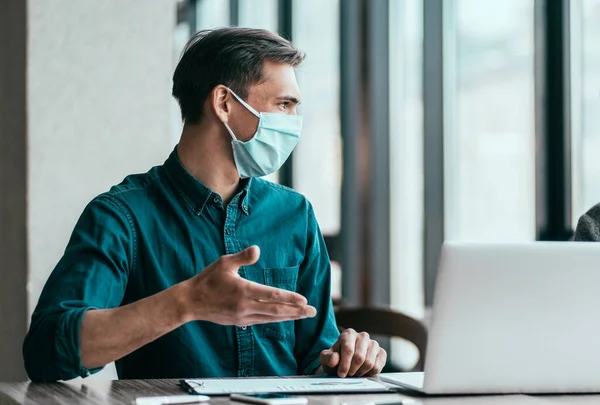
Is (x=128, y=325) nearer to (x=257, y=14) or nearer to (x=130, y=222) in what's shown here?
(x=130, y=222)

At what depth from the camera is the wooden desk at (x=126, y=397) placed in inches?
49.5

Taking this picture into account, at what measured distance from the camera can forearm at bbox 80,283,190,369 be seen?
1.30 meters

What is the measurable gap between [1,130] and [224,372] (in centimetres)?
164

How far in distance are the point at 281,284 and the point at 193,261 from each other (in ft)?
0.66

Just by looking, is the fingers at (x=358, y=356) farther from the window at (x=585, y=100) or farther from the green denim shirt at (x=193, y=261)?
the window at (x=585, y=100)

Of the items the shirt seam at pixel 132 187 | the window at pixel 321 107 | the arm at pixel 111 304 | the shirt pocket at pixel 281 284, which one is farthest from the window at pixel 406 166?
the arm at pixel 111 304

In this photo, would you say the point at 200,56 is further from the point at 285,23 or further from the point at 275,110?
the point at 285,23

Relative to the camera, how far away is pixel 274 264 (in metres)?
1.81

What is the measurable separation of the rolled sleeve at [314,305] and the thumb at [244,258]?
0.60 m

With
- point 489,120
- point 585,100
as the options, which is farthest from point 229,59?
point 489,120

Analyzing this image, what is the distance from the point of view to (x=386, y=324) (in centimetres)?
242

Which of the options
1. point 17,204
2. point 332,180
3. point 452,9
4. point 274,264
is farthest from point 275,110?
point 332,180

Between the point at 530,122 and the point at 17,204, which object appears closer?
the point at 17,204

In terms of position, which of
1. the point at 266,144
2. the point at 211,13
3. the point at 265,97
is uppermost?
the point at 211,13
